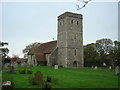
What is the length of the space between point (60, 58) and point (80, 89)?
25.1m

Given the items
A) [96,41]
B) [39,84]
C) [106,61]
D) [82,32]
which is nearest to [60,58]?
[82,32]

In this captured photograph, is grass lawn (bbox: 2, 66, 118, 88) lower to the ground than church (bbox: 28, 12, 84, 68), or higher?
lower

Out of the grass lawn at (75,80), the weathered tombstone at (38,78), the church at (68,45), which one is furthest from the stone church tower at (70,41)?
the weathered tombstone at (38,78)

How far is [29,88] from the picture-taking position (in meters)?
9.23

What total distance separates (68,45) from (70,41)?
3.46 ft

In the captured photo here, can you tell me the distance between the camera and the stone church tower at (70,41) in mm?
32188

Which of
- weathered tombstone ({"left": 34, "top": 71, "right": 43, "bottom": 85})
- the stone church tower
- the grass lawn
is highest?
the stone church tower

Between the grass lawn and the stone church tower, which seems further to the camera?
the stone church tower

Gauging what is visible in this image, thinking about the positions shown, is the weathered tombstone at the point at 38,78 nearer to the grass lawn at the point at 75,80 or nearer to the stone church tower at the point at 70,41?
the grass lawn at the point at 75,80

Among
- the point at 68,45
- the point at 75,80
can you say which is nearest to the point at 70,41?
the point at 68,45

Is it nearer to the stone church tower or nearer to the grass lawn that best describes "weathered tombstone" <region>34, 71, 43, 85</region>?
the grass lawn

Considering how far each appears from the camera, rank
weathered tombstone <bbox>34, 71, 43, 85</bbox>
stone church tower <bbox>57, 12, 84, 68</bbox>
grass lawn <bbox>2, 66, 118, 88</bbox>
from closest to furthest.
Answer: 1. grass lawn <bbox>2, 66, 118, 88</bbox>
2. weathered tombstone <bbox>34, 71, 43, 85</bbox>
3. stone church tower <bbox>57, 12, 84, 68</bbox>

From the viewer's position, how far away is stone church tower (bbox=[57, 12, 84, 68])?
3219cm

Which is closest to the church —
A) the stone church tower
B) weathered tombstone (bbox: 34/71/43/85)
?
the stone church tower
